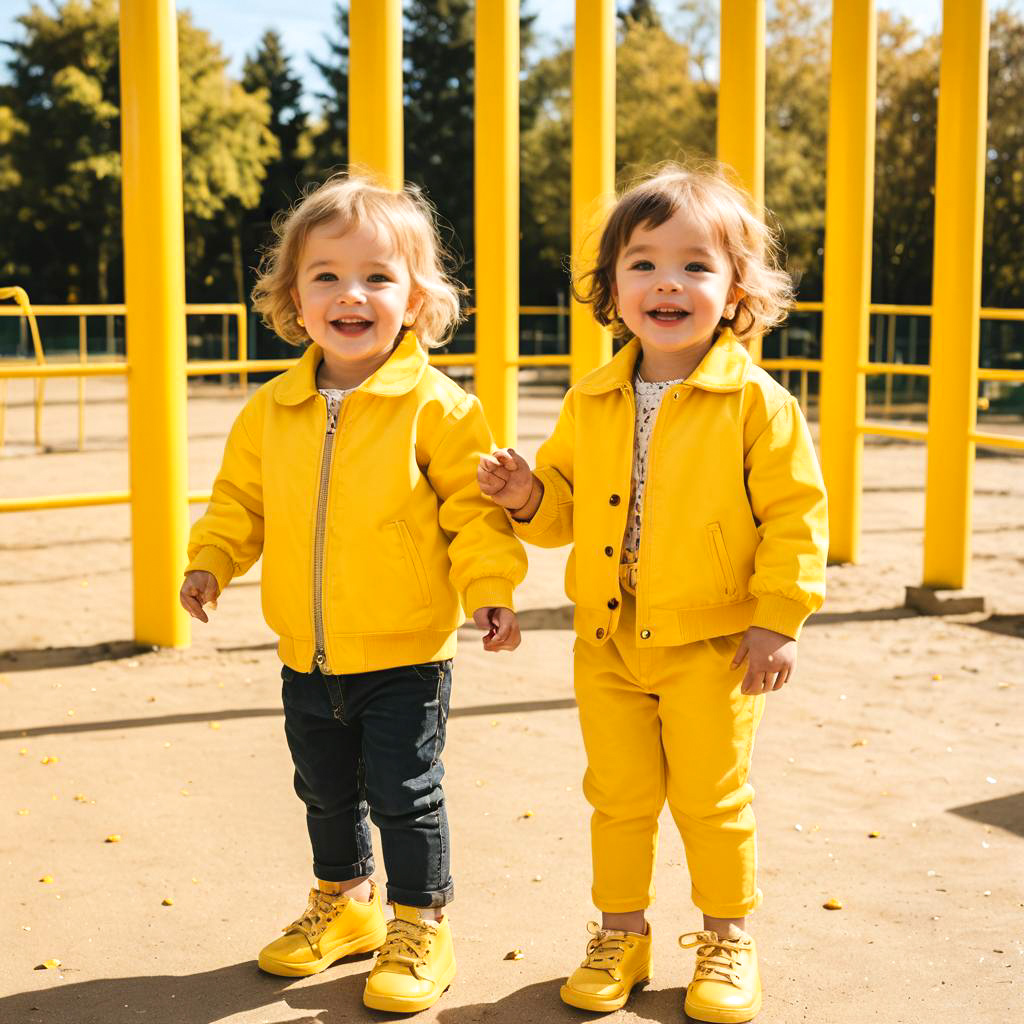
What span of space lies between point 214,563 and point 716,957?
1251mm

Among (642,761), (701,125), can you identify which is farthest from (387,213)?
(701,125)

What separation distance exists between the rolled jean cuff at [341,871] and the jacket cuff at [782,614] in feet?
3.32

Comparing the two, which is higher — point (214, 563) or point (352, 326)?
point (352, 326)

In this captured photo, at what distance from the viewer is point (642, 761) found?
275 centimetres

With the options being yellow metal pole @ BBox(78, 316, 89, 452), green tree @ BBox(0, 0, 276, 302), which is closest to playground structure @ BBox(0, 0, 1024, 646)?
yellow metal pole @ BBox(78, 316, 89, 452)

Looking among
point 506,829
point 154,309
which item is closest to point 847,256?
point 154,309

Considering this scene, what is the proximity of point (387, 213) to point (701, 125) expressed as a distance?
3261cm

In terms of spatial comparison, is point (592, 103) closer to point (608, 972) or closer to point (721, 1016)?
point (608, 972)

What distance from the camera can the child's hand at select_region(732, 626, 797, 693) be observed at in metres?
2.59

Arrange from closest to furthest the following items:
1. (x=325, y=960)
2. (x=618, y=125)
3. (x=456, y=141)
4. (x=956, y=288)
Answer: (x=325, y=960), (x=956, y=288), (x=618, y=125), (x=456, y=141)

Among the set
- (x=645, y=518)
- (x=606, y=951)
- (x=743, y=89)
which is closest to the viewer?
(x=645, y=518)

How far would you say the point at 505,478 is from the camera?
2.72m

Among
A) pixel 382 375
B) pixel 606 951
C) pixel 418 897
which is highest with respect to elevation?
pixel 382 375

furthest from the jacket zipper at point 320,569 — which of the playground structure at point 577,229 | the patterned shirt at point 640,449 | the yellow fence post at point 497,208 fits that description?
the yellow fence post at point 497,208
